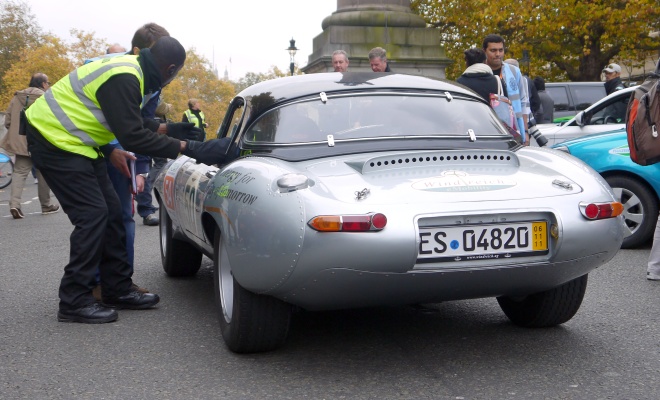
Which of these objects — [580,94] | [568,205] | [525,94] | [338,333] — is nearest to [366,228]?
[568,205]

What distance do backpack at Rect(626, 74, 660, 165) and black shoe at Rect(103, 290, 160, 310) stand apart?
11.3ft

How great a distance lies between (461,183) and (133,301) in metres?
2.66

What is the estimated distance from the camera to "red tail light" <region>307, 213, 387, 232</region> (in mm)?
3691

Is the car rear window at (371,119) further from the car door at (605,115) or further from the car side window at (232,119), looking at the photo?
the car door at (605,115)

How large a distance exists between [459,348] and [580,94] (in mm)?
15269

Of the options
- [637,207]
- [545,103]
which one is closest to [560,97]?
[545,103]

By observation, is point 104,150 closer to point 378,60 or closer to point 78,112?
point 78,112

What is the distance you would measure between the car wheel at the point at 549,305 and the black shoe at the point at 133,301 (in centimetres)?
229

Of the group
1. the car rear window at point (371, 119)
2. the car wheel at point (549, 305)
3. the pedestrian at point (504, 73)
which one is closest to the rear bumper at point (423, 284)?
the car wheel at point (549, 305)

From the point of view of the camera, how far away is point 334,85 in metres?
5.08

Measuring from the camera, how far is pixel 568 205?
3.99 m

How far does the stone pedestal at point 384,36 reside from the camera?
20672mm

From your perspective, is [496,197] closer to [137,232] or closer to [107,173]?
[107,173]

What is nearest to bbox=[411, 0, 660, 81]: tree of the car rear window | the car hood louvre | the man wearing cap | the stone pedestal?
the stone pedestal
